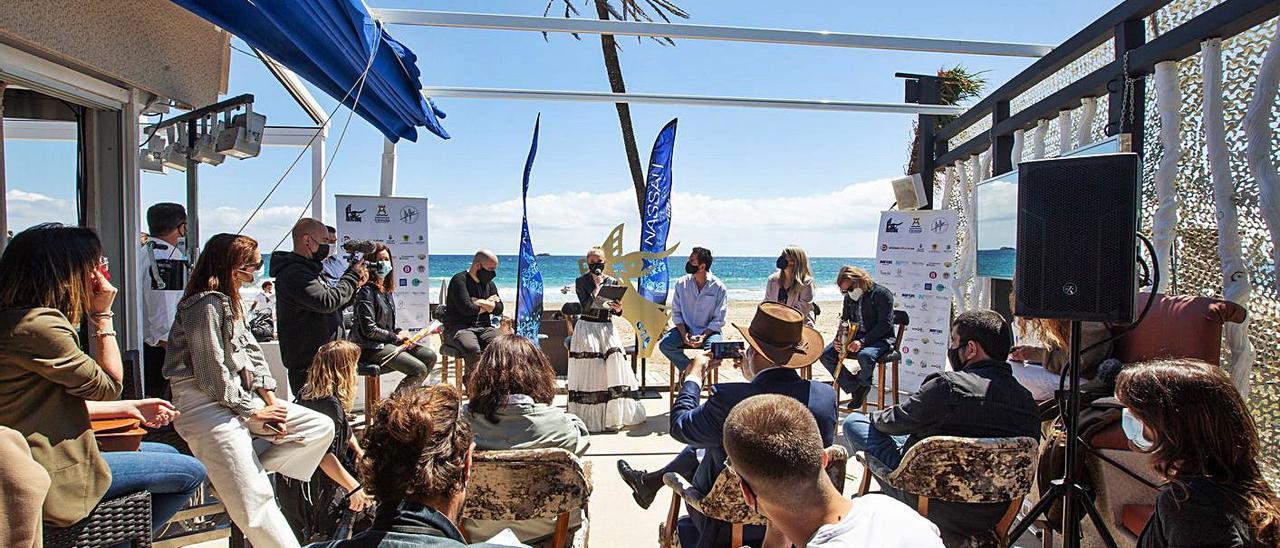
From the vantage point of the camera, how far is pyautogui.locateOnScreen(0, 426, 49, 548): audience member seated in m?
1.35

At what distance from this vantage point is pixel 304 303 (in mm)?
3400

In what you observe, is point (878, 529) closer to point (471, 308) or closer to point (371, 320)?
point (371, 320)

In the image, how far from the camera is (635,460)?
4512 millimetres

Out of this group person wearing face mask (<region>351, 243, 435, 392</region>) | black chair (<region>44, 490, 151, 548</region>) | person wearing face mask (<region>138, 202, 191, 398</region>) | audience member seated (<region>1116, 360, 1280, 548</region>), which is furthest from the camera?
person wearing face mask (<region>351, 243, 435, 392</region>)

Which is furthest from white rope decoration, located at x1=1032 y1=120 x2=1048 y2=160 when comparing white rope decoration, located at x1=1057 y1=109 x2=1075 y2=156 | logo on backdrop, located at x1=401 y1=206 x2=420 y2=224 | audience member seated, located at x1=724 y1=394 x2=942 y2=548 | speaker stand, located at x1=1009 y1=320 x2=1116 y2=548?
logo on backdrop, located at x1=401 y1=206 x2=420 y2=224

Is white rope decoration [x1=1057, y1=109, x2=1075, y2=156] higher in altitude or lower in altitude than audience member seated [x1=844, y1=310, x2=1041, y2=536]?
higher

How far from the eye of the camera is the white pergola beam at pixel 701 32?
4.35 m

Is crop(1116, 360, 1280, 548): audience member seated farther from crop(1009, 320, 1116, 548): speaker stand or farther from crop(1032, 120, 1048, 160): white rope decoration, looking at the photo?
crop(1032, 120, 1048, 160): white rope decoration

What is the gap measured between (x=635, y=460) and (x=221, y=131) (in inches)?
125

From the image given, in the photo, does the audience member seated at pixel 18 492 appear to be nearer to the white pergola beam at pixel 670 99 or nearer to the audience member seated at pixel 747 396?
the audience member seated at pixel 747 396

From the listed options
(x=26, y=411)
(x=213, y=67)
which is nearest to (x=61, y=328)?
(x=26, y=411)

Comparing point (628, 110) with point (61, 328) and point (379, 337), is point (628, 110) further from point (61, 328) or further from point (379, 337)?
point (61, 328)

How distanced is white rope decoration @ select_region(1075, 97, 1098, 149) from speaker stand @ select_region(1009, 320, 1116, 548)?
2323 mm

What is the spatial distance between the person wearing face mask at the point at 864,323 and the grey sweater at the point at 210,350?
4.40m
